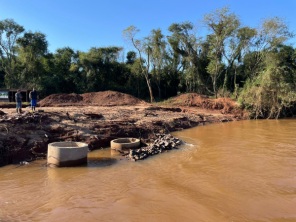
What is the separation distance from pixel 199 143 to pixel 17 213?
1058cm

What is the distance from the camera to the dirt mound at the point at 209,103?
3029cm

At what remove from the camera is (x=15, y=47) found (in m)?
43.4

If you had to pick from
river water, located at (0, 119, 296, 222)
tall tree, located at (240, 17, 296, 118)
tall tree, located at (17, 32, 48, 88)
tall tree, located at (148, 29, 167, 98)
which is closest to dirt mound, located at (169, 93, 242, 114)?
tall tree, located at (240, 17, 296, 118)

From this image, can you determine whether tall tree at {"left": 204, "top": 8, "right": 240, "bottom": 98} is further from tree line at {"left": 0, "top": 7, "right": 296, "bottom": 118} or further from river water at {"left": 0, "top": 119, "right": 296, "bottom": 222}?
river water at {"left": 0, "top": 119, "right": 296, "bottom": 222}

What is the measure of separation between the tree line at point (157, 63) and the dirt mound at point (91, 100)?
7.65 m

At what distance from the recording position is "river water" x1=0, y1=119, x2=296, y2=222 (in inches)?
277

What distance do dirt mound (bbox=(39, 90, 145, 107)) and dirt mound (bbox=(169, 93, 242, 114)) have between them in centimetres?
530

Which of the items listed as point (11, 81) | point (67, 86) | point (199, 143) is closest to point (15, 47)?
point (11, 81)

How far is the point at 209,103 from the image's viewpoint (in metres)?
32.4

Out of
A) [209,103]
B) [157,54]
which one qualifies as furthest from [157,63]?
[209,103]

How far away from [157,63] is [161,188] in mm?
35409

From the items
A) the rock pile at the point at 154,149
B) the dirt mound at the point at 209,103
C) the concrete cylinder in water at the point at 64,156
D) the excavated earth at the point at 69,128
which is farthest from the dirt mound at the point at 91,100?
the concrete cylinder in water at the point at 64,156

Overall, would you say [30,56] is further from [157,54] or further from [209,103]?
[209,103]

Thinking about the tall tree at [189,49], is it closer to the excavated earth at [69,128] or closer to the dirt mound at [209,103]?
the dirt mound at [209,103]
